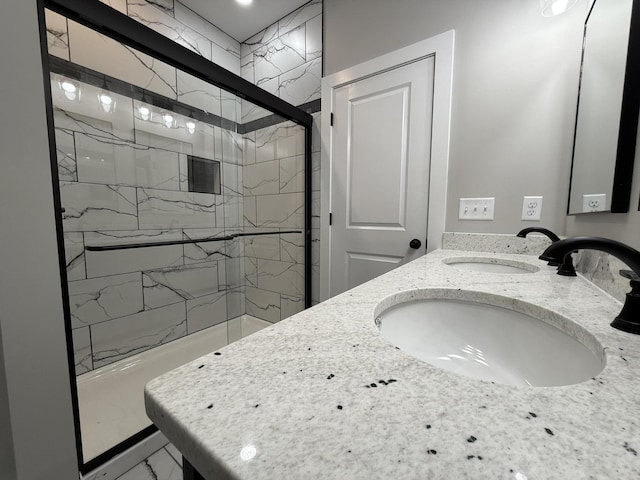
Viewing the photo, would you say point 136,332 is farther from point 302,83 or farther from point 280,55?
point 280,55

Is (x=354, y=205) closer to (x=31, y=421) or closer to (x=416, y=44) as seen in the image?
(x=416, y=44)

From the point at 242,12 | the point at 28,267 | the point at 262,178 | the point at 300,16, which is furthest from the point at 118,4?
the point at 28,267

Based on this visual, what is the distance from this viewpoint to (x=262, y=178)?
6.90ft

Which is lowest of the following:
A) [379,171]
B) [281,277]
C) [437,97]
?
[281,277]

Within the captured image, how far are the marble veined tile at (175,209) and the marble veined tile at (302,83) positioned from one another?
0.97 m

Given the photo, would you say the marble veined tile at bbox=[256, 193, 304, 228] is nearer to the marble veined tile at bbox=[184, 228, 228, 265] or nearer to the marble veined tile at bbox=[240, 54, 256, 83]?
the marble veined tile at bbox=[184, 228, 228, 265]

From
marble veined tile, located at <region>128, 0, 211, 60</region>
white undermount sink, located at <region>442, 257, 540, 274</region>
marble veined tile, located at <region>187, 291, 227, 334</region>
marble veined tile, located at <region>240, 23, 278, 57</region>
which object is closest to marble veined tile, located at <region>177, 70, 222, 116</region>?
marble veined tile, located at <region>128, 0, 211, 60</region>

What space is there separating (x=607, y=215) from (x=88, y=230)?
89.3 inches

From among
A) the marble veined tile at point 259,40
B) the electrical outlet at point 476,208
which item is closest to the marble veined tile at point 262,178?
the marble veined tile at point 259,40

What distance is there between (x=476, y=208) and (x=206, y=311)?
195cm

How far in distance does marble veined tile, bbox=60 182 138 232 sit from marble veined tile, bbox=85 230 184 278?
6 cm

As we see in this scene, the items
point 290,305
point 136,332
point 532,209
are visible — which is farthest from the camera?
point 290,305

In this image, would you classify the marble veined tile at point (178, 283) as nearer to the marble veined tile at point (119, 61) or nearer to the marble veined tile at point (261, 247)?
the marble veined tile at point (261, 247)

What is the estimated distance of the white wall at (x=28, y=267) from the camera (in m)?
0.64
